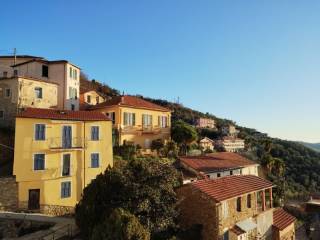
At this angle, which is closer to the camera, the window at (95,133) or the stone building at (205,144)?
the window at (95,133)

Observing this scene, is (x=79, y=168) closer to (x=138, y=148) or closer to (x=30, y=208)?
(x=30, y=208)

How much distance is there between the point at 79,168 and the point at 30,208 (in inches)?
233

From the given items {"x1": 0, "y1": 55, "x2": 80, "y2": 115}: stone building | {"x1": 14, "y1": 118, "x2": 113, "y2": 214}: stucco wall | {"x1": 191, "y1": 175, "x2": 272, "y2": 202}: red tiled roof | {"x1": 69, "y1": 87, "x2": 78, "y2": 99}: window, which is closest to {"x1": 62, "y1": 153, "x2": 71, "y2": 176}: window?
{"x1": 14, "y1": 118, "x2": 113, "y2": 214}: stucco wall

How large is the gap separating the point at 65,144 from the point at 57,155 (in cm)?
134

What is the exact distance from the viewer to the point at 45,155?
97.3 ft

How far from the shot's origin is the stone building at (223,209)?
21.5m

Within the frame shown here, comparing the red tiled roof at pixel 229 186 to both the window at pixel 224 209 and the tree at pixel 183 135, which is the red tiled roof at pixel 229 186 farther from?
the tree at pixel 183 135

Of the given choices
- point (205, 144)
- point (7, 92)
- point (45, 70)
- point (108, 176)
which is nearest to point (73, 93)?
point (45, 70)

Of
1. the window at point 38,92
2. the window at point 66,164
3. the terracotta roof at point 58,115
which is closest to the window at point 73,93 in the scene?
the window at point 38,92

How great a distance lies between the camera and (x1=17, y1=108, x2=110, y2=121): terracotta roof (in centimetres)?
2959

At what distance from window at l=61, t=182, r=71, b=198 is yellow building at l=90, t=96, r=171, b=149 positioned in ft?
35.8

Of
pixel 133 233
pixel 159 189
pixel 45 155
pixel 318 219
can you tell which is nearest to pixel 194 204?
pixel 159 189

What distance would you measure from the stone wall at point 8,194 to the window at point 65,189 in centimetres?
424

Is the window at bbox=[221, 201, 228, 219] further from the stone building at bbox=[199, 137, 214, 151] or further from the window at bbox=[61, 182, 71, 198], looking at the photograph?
the stone building at bbox=[199, 137, 214, 151]
